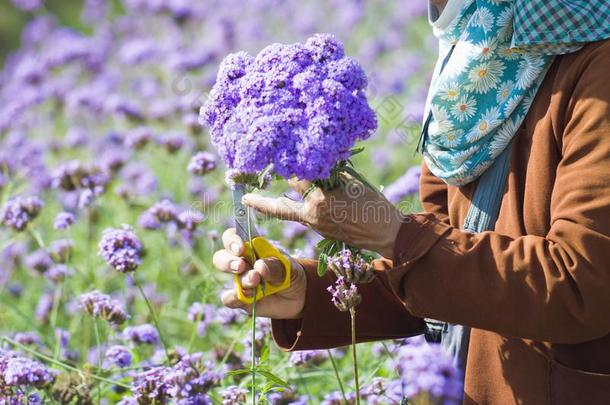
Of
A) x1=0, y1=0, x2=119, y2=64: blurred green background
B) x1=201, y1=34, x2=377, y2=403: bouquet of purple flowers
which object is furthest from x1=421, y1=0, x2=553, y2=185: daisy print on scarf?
x1=0, y1=0, x2=119, y2=64: blurred green background

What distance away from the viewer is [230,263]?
1.87 metres

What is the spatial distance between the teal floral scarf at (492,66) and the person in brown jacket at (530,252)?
0.02 m

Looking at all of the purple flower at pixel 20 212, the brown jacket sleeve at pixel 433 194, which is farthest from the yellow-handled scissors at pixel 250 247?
the purple flower at pixel 20 212

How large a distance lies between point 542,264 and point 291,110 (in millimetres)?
502

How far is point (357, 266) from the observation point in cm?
171

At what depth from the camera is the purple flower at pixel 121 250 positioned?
8.33 ft

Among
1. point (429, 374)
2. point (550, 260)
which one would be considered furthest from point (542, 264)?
point (429, 374)

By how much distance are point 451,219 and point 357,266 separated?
35cm

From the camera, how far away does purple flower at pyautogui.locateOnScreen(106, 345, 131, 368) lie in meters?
2.64

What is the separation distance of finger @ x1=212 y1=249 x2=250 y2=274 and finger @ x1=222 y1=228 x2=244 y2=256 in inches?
0.5

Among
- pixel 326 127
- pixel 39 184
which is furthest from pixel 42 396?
pixel 39 184

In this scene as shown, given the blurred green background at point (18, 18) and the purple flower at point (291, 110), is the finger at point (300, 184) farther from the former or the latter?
the blurred green background at point (18, 18)

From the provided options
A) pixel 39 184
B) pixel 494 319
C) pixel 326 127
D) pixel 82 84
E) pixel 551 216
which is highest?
pixel 82 84

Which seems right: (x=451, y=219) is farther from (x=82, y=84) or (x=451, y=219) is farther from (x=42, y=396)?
(x=82, y=84)
